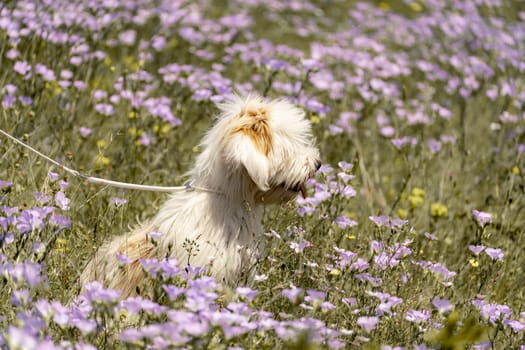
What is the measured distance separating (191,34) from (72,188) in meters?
3.53

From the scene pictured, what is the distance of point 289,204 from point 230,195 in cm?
45

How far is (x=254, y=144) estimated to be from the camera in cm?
388

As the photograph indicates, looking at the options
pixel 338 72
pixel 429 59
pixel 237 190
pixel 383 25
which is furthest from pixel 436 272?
pixel 383 25

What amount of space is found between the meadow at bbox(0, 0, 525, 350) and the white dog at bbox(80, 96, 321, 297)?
13 cm

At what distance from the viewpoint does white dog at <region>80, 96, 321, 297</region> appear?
3.81m

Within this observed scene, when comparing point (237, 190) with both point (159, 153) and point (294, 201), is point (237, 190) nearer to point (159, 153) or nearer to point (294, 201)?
point (294, 201)

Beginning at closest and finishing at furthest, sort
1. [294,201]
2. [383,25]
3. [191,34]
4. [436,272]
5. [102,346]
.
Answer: [102,346], [436,272], [294,201], [191,34], [383,25]

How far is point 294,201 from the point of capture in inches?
183

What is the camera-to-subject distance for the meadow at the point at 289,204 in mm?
2842

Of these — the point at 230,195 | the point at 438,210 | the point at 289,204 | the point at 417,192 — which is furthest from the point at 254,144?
the point at 417,192

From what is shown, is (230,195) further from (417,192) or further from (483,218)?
(417,192)

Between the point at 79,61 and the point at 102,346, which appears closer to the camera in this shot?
the point at 102,346

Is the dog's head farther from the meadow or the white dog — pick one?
the meadow

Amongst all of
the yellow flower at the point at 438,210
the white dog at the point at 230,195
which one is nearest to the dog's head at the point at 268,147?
the white dog at the point at 230,195
